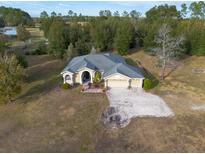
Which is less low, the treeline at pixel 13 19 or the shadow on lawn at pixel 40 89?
the treeline at pixel 13 19

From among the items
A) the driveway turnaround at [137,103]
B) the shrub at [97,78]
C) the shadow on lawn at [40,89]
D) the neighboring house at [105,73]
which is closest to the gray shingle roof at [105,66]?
the neighboring house at [105,73]

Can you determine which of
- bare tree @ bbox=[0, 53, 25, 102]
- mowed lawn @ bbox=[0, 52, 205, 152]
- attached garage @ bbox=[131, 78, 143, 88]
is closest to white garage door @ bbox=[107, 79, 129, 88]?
attached garage @ bbox=[131, 78, 143, 88]

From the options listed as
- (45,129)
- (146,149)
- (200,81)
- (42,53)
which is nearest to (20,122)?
(45,129)

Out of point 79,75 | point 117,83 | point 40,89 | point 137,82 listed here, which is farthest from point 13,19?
point 137,82

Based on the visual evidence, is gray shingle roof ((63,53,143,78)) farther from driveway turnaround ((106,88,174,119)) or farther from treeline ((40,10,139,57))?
treeline ((40,10,139,57))

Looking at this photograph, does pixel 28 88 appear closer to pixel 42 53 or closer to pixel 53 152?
pixel 53 152

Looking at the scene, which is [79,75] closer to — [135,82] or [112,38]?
[135,82]

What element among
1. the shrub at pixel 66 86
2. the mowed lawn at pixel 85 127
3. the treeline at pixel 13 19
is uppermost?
the treeline at pixel 13 19

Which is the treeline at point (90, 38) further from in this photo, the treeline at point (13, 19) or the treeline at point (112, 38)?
the treeline at point (13, 19)
